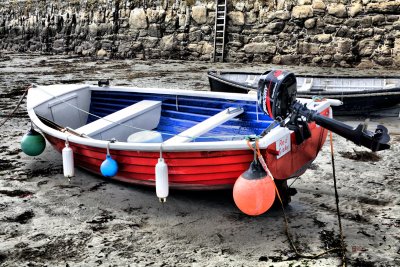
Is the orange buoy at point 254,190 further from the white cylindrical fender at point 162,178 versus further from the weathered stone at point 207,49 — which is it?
the weathered stone at point 207,49

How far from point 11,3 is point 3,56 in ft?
8.91

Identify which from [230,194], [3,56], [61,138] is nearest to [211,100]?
[230,194]

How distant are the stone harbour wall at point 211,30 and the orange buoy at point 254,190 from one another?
1097 centimetres

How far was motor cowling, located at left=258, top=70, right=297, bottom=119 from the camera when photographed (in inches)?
150

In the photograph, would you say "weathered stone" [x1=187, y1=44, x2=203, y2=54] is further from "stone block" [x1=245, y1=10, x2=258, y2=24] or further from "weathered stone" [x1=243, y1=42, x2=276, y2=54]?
"stone block" [x1=245, y1=10, x2=258, y2=24]

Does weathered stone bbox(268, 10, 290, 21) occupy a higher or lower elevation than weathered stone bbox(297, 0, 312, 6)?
lower

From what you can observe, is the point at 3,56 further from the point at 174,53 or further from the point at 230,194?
the point at 230,194

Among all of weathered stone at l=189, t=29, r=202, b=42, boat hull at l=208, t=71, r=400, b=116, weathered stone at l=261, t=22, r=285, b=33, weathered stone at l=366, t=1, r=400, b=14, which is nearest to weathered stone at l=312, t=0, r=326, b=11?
weathered stone at l=261, t=22, r=285, b=33

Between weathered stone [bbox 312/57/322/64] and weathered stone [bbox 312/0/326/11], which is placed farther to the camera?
weathered stone [bbox 312/57/322/64]

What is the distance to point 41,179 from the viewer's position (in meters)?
5.41

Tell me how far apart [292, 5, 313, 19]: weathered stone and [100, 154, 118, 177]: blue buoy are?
425 inches

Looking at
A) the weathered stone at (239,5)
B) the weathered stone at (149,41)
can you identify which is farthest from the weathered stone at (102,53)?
the weathered stone at (239,5)

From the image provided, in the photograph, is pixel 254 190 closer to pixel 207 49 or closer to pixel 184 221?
pixel 184 221

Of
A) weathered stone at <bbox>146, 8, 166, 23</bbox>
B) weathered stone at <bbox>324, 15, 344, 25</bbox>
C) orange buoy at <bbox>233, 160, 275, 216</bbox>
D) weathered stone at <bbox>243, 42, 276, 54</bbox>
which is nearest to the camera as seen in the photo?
orange buoy at <bbox>233, 160, 275, 216</bbox>
